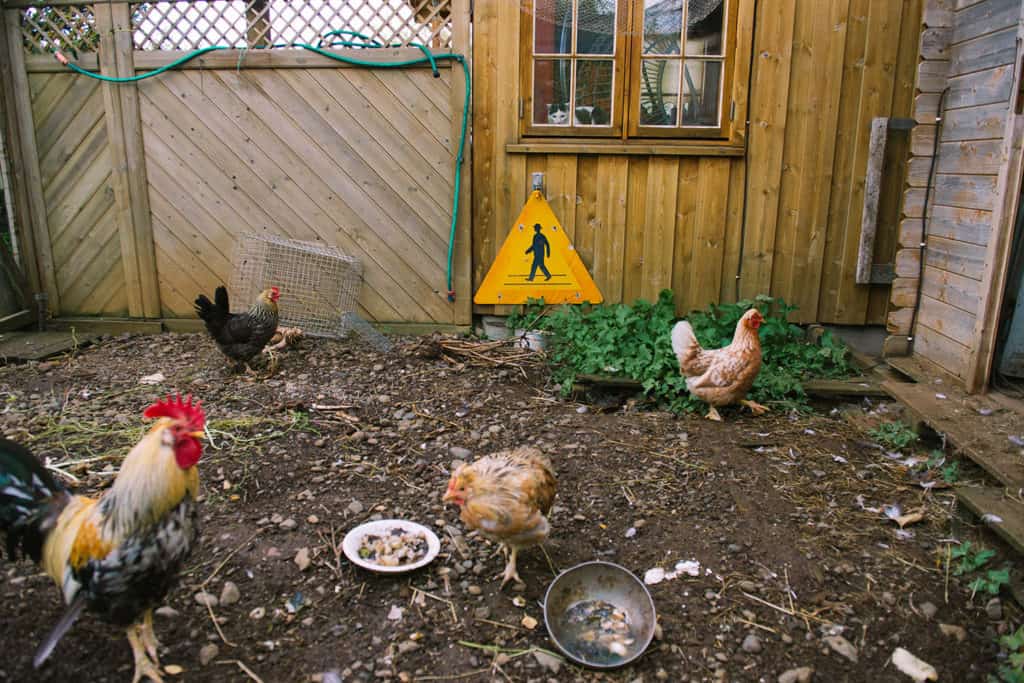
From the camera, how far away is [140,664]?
2.27 m

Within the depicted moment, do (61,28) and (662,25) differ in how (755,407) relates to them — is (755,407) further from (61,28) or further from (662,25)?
(61,28)

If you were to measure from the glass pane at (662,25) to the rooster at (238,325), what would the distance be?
10.8 ft

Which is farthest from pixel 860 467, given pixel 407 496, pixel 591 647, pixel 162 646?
pixel 162 646

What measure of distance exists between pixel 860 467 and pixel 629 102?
2.97m

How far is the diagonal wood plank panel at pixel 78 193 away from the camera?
554 centimetres

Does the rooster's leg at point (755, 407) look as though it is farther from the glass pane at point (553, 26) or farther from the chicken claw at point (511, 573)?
the glass pane at point (553, 26)

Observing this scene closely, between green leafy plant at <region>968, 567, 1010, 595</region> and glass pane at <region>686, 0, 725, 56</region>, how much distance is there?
382cm

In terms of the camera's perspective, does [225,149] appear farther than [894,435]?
Yes

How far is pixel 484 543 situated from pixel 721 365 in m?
1.92

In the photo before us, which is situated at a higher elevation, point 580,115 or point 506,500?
point 580,115

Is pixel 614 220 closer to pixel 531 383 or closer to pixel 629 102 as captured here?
pixel 629 102

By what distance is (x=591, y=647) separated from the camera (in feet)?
8.14

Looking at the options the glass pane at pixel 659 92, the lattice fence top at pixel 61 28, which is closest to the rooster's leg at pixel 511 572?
the glass pane at pixel 659 92

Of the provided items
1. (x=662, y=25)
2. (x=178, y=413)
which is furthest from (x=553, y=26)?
(x=178, y=413)
